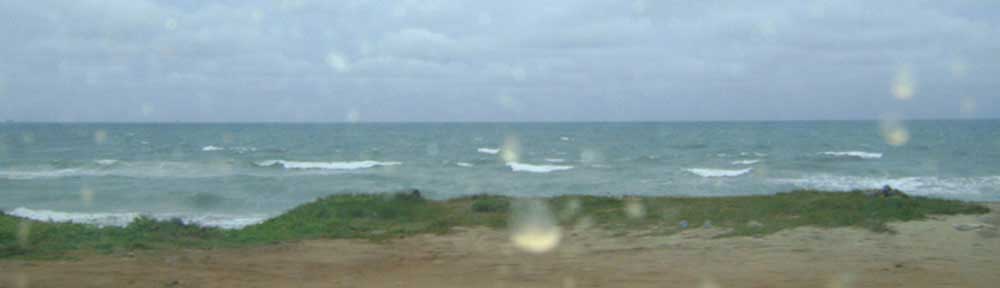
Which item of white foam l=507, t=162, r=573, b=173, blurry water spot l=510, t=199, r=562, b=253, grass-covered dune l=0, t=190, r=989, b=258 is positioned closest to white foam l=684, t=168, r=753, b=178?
white foam l=507, t=162, r=573, b=173

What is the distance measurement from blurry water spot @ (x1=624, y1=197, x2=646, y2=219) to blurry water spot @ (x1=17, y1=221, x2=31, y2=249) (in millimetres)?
8815

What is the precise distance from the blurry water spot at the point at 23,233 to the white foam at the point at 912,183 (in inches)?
1016

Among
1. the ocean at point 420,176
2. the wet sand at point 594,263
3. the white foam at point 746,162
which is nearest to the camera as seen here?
the wet sand at point 594,263

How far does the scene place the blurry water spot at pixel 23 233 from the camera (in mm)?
10164

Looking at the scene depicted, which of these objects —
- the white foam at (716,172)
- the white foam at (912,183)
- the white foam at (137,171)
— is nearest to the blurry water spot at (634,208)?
the white foam at (912,183)

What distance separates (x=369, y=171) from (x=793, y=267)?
31.9 metres

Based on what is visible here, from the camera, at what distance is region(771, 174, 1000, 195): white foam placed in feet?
92.7

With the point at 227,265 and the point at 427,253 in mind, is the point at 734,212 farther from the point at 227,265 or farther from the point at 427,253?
the point at 227,265

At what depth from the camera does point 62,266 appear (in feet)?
28.8

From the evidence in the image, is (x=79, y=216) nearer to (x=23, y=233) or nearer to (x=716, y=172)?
(x=23, y=233)

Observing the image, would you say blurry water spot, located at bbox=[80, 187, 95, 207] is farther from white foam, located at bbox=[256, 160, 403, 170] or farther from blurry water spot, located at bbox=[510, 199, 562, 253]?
blurry water spot, located at bbox=[510, 199, 562, 253]

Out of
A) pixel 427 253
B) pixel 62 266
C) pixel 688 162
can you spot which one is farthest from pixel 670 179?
pixel 62 266

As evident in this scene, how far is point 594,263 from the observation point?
29.9 feet

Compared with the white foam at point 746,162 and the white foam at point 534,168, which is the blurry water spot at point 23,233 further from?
the white foam at point 746,162
